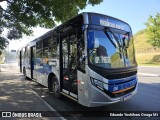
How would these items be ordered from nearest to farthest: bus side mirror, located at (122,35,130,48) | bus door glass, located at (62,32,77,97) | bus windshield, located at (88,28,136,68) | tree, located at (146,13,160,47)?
bus windshield, located at (88,28,136,68), bus door glass, located at (62,32,77,97), bus side mirror, located at (122,35,130,48), tree, located at (146,13,160,47)

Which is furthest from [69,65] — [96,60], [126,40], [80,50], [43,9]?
[43,9]

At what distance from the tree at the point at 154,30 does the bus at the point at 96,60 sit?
4548 centimetres

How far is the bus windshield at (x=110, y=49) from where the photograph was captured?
7.01 m

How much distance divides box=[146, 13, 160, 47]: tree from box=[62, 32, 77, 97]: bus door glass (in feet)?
150

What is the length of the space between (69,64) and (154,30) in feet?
155

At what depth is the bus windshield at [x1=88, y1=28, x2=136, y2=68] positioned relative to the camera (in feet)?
23.0

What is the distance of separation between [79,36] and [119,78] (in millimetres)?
1753

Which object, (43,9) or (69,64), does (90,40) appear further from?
(43,9)

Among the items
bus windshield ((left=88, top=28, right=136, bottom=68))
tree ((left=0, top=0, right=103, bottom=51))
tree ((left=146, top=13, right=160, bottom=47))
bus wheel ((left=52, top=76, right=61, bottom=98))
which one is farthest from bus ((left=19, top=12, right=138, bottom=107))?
tree ((left=146, top=13, right=160, bottom=47))

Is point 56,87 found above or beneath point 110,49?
beneath

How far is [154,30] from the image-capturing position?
52375 millimetres

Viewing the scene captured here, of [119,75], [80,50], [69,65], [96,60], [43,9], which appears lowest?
[119,75]

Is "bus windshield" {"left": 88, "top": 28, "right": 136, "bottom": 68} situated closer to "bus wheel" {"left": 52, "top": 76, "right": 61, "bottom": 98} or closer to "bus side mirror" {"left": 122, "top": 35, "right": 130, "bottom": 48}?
"bus side mirror" {"left": 122, "top": 35, "right": 130, "bottom": 48}

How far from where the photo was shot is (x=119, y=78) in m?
7.35
